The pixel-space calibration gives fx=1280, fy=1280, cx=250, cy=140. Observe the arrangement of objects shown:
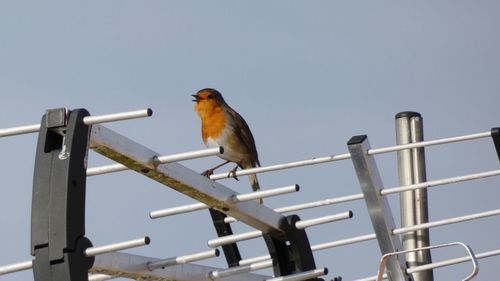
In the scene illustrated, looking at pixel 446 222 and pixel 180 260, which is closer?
pixel 180 260

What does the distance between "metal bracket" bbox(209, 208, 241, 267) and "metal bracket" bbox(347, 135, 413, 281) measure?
1.16 m

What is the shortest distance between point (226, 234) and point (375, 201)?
1.28 meters

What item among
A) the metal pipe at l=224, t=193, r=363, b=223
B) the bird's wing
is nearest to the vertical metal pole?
the metal pipe at l=224, t=193, r=363, b=223

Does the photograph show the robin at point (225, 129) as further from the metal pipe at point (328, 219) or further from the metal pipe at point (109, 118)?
the metal pipe at point (109, 118)

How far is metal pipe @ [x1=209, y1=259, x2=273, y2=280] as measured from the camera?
5.41 meters

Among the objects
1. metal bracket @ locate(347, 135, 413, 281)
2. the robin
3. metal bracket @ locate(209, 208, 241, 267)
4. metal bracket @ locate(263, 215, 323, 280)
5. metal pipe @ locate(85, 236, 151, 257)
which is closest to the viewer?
metal pipe @ locate(85, 236, 151, 257)

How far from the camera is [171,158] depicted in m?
4.79

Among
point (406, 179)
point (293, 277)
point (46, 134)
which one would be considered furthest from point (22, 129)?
point (406, 179)

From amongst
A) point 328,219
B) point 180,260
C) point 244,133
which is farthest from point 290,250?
point 244,133

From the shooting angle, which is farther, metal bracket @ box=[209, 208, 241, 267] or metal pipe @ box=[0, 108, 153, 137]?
metal bracket @ box=[209, 208, 241, 267]

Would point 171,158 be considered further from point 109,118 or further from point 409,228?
point 409,228

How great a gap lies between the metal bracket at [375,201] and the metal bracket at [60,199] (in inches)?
69.8

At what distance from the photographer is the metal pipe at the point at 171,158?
15.1 ft

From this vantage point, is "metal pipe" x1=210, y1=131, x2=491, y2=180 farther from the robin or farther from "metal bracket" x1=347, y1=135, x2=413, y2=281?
the robin
